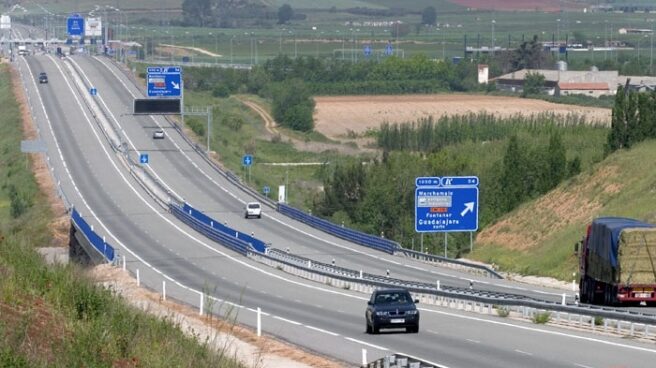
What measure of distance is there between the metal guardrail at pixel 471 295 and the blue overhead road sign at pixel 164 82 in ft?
153

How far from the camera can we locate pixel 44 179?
101m

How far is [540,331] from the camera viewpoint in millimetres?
36625

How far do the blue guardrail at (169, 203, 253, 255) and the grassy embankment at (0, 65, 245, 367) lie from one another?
40.7 meters

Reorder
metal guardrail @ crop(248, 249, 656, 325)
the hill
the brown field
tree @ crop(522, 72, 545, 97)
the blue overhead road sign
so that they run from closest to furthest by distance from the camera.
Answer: metal guardrail @ crop(248, 249, 656, 325) < the hill < the blue overhead road sign < the brown field < tree @ crop(522, 72, 545, 97)

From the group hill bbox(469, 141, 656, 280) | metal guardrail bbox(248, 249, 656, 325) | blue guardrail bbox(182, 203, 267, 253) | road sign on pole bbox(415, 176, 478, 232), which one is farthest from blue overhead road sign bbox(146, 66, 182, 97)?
road sign on pole bbox(415, 176, 478, 232)

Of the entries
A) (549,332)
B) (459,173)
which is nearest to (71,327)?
(549,332)

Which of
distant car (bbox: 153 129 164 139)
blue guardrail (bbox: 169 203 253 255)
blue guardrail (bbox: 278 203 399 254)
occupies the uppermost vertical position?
distant car (bbox: 153 129 164 139)

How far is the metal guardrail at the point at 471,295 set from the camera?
114 ft

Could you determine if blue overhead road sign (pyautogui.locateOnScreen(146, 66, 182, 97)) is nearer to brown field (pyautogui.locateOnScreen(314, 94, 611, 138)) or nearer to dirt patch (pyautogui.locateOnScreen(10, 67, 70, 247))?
dirt patch (pyautogui.locateOnScreen(10, 67, 70, 247))

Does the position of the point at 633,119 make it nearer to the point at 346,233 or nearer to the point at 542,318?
the point at 346,233

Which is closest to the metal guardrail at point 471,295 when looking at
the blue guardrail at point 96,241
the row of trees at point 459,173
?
the blue guardrail at point 96,241

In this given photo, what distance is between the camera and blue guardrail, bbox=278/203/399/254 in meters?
77.6

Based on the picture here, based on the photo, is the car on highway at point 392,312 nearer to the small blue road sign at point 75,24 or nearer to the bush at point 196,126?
the bush at point 196,126

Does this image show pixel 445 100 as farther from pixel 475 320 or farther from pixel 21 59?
pixel 475 320
